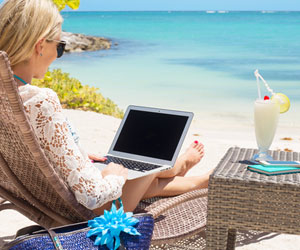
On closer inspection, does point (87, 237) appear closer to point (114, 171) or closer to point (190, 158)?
point (114, 171)

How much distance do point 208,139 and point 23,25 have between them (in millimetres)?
4471

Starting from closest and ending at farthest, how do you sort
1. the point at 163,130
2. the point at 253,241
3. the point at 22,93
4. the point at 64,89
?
1. the point at 22,93
2. the point at 163,130
3. the point at 253,241
4. the point at 64,89

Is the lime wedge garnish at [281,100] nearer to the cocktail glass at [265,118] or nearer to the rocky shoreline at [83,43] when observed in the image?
the cocktail glass at [265,118]

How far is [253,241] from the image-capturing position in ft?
9.33

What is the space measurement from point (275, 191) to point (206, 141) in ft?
13.2

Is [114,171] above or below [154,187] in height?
below

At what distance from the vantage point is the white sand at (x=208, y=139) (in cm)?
301

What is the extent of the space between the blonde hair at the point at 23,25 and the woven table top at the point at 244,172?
32.3 inches

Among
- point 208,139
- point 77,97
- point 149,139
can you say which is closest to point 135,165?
point 149,139

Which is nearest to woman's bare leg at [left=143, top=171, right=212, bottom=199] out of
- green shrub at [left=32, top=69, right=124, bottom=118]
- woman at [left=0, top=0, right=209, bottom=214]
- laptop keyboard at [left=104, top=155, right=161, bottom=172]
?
laptop keyboard at [left=104, top=155, right=161, bottom=172]

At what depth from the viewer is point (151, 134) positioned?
2475 millimetres

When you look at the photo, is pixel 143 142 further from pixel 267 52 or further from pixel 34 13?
pixel 267 52

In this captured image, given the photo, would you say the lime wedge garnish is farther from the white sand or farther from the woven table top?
the white sand

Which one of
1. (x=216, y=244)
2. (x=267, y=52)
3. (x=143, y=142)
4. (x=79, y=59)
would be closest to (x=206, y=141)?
(x=143, y=142)
